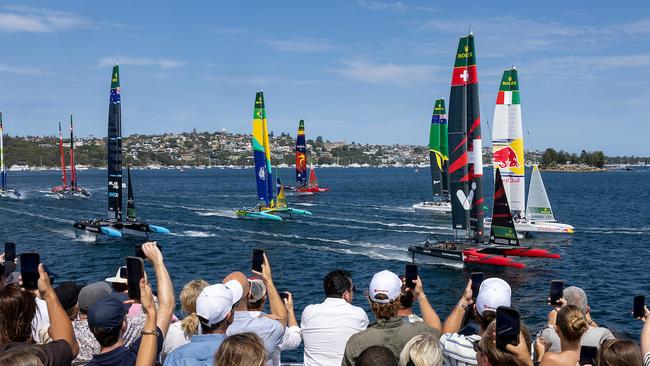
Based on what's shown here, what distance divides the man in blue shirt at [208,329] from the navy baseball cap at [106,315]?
0.54 meters

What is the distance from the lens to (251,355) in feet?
13.5

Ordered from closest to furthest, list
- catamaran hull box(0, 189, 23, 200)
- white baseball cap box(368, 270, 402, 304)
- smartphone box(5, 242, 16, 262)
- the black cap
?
white baseball cap box(368, 270, 402, 304) → the black cap → smartphone box(5, 242, 16, 262) → catamaran hull box(0, 189, 23, 200)

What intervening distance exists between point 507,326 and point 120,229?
44.9 metres

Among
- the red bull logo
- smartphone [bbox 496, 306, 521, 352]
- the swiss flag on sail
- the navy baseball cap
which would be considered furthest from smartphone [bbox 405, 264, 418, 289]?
the red bull logo

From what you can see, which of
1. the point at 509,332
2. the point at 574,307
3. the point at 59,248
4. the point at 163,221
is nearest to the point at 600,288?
the point at 574,307

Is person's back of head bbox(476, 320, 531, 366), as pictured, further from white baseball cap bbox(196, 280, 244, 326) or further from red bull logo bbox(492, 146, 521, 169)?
red bull logo bbox(492, 146, 521, 169)

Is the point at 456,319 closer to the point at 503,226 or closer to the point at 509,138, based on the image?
the point at 503,226

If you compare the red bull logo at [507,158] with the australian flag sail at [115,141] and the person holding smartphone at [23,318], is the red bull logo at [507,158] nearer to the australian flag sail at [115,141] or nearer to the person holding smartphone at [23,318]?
the australian flag sail at [115,141]

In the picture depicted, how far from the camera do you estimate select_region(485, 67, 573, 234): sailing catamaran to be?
4747cm

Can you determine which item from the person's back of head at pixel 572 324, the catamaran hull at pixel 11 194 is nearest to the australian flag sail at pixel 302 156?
the catamaran hull at pixel 11 194

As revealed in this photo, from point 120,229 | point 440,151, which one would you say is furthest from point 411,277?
point 440,151

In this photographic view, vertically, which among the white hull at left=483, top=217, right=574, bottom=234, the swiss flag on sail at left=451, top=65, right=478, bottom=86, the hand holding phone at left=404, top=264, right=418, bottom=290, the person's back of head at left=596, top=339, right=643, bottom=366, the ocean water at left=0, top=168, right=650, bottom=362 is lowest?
the ocean water at left=0, top=168, right=650, bottom=362

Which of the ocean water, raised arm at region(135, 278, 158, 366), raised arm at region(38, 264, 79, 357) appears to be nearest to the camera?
raised arm at region(135, 278, 158, 366)

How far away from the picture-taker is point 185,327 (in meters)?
6.29
